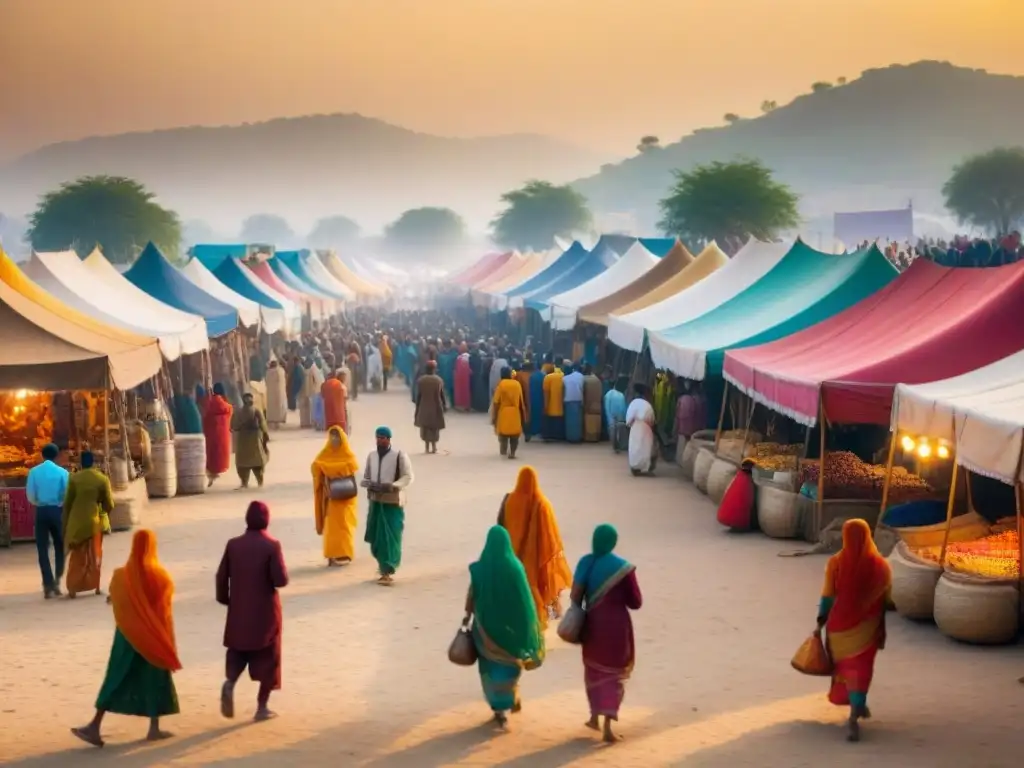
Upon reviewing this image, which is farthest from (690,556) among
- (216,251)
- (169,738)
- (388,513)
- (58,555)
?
(216,251)

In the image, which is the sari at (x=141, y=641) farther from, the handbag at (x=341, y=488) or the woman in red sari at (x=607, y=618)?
the handbag at (x=341, y=488)

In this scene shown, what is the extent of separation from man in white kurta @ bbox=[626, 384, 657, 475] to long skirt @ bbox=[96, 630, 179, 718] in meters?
10.5

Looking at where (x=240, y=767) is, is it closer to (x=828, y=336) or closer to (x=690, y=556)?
(x=690, y=556)

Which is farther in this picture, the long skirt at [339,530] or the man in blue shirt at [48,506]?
the long skirt at [339,530]

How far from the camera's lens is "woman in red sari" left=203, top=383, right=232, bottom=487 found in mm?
16250

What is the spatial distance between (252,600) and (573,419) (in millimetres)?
13471

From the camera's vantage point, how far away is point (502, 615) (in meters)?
6.94

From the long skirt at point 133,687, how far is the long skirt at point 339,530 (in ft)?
15.1

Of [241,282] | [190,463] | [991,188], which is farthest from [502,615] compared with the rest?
[991,188]

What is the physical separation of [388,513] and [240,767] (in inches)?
174

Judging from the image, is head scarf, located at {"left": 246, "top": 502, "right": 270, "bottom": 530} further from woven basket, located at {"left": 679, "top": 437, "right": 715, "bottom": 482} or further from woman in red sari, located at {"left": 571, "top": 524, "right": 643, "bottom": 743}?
woven basket, located at {"left": 679, "top": 437, "right": 715, "bottom": 482}

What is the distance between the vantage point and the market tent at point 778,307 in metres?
15.5

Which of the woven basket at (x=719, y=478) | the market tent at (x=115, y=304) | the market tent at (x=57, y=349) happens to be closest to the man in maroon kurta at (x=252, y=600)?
the market tent at (x=57, y=349)

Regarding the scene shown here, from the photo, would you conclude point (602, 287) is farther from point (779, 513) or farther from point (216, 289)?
point (779, 513)
